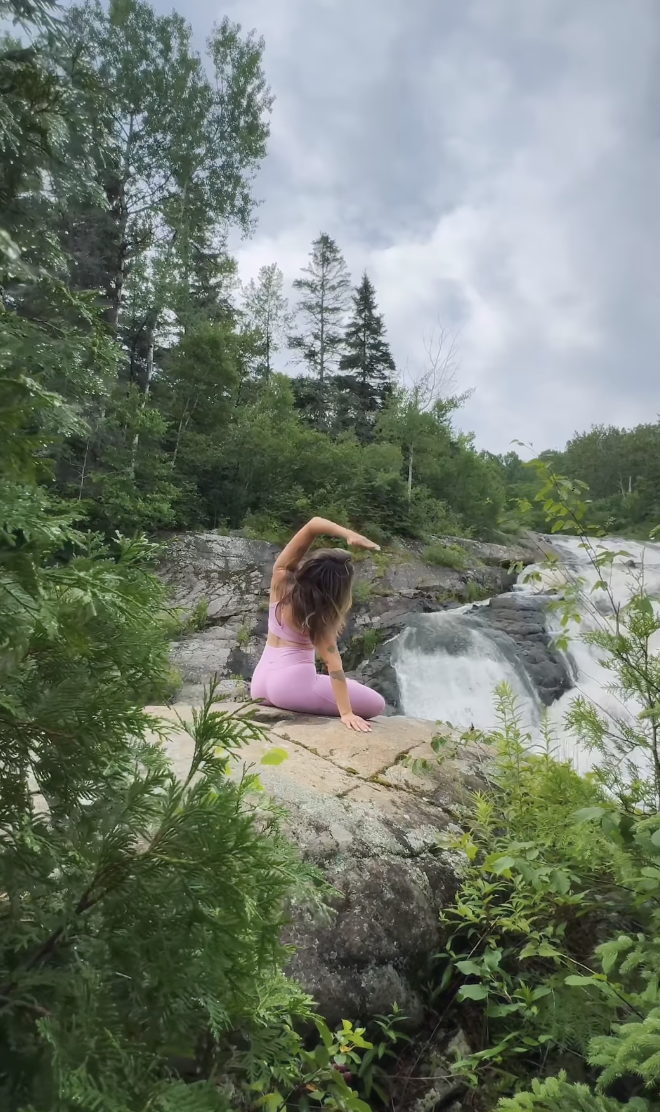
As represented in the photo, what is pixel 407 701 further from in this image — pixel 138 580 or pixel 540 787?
pixel 138 580

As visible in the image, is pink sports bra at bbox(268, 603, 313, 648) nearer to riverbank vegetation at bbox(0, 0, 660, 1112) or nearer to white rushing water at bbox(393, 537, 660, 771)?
riverbank vegetation at bbox(0, 0, 660, 1112)

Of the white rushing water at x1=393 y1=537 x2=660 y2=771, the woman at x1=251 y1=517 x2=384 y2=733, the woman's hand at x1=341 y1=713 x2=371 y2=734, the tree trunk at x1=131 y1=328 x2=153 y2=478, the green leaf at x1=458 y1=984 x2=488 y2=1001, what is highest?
the tree trunk at x1=131 y1=328 x2=153 y2=478

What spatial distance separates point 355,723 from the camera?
3344mm

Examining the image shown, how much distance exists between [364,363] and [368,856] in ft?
109

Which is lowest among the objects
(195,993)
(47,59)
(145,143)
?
(195,993)

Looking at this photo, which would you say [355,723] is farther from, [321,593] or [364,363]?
[364,363]

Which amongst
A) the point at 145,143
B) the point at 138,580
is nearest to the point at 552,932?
the point at 138,580

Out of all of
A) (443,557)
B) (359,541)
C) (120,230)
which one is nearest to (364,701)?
(359,541)

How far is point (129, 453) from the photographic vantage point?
12844 mm

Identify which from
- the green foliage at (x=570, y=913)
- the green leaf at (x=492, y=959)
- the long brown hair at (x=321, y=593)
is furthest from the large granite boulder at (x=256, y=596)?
the green leaf at (x=492, y=959)

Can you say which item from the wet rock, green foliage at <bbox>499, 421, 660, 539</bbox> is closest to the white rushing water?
the wet rock

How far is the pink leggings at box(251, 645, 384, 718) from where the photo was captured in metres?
3.78

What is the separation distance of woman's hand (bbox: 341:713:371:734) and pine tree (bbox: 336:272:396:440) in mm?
27540

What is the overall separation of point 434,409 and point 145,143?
10.4m
